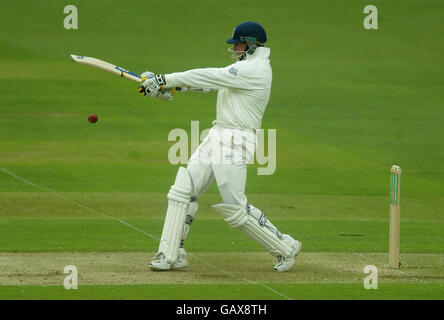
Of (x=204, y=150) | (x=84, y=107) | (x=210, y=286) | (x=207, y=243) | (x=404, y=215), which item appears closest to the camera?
(x=210, y=286)

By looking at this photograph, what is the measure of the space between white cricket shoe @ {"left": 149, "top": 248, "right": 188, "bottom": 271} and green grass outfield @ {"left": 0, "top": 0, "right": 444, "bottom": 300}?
104mm

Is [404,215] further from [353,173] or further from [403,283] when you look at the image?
[403,283]

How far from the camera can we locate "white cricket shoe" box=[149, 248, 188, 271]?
9.25m

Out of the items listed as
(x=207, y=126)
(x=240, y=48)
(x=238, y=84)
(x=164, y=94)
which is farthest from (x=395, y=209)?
(x=207, y=126)

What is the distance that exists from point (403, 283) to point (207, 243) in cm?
274

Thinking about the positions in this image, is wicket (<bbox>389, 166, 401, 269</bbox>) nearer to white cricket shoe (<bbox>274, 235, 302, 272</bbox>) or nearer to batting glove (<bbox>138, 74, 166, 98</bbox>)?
white cricket shoe (<bbox>274, 235, 302, 272</bbox>)

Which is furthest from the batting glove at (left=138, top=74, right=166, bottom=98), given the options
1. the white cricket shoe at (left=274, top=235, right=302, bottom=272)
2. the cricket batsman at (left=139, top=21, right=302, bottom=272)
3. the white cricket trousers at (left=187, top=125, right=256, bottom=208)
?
the white cricket shoe at (left=274, top=235, right=302, bottom=272)

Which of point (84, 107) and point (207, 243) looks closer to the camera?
point (207, 243)

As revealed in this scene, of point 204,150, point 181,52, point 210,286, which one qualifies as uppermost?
point 181,52

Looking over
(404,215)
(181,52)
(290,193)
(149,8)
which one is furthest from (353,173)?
(149,8)

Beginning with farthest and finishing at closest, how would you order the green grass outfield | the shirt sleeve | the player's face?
the player's face → the green grass outfield → the shirt sleeve

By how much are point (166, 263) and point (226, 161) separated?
3.58ft

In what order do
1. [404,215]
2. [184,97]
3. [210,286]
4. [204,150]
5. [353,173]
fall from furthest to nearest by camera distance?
1. [184,97]
2. [353,173]
3. [404,215]
4. [204,150]
5. [210,286]

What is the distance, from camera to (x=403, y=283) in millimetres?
8891
